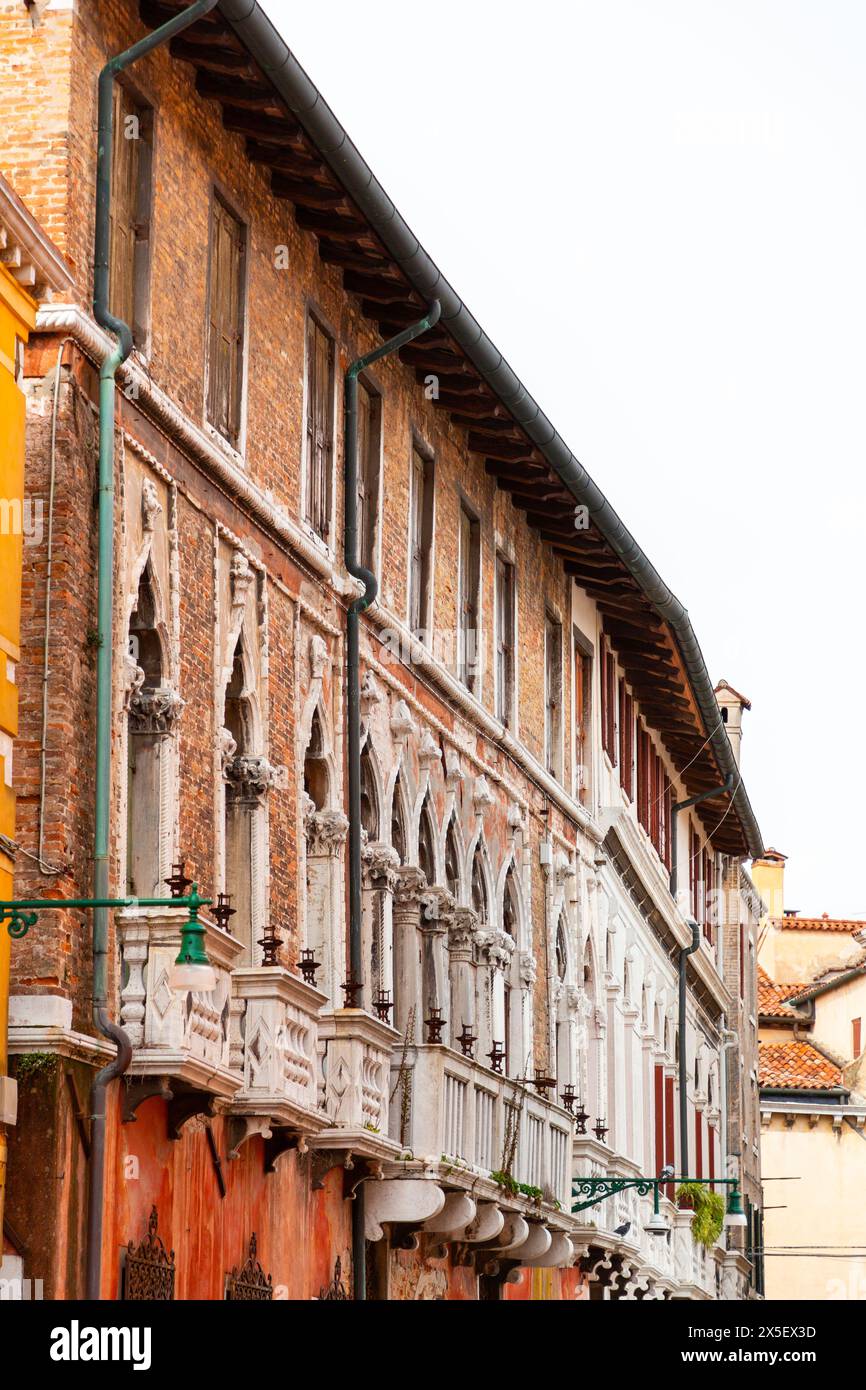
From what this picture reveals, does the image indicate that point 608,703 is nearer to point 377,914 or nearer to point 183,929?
point 377,914

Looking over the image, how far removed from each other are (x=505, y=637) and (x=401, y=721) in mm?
4603

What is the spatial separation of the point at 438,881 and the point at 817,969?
155ft

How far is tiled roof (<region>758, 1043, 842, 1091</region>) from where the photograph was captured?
5925 centimetres

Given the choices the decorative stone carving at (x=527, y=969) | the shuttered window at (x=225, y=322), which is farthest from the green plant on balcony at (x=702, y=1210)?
the shuttered window at (x=225, y=322)

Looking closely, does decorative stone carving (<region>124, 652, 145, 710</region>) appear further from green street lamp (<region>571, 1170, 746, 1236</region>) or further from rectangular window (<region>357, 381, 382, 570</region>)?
green street lamp (<region>571, 1170, 746, 1236</region>)

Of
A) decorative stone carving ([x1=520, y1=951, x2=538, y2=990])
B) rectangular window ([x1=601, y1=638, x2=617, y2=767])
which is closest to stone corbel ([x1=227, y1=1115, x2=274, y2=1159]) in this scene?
decorative stone carving ([x1=520, y1=951, x2=538, y2=990])

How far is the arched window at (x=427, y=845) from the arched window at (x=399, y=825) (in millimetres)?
578

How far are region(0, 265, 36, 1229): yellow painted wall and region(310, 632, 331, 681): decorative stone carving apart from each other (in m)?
4.98

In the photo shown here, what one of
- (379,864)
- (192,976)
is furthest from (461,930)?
(192,976)

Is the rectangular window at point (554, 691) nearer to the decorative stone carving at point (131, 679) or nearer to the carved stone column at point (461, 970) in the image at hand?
the carved stone column at point (461, 970)

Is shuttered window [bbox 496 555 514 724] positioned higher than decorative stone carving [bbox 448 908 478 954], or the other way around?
shuttered window [bbox 496 555 514 724]

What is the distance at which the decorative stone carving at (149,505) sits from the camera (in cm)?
1673

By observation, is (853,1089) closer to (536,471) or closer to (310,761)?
(536,471)
